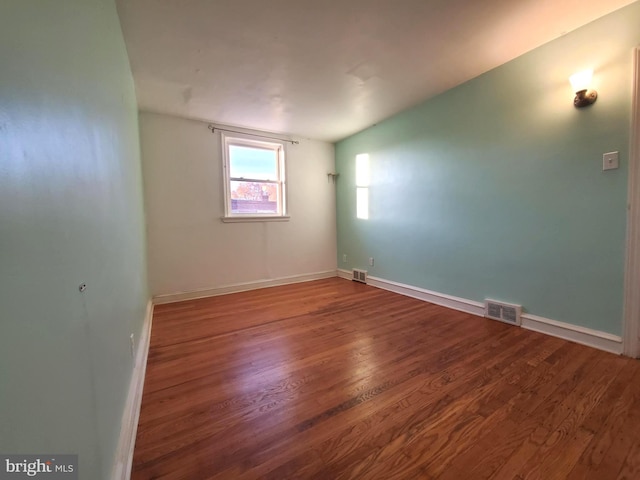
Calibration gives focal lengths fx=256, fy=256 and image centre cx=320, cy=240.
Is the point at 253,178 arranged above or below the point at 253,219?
above

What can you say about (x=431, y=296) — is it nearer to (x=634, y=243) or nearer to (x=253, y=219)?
(x=634, y=243)

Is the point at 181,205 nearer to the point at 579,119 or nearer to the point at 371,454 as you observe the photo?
the point at 371,454

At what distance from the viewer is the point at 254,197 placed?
391 centimetres

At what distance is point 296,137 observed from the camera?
4.16m

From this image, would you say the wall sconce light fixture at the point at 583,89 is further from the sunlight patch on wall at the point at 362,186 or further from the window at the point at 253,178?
the window at the point at 253,178

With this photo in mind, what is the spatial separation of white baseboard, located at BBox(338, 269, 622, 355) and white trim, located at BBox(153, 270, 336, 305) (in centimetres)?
160

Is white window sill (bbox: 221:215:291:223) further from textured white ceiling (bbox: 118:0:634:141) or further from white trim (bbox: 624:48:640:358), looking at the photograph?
white trim (bbox: 624:48:640:358)

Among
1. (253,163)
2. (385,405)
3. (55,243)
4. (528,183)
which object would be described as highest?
(253,163)

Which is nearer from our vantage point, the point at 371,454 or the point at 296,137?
the point at 371,454

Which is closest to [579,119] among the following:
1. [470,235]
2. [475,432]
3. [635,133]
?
[635,133]

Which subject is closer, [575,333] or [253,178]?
[575,333]

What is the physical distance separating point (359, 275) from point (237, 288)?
190cm

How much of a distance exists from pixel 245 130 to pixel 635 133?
3.88 meters

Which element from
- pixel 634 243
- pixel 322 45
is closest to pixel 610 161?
pixel 634 243
